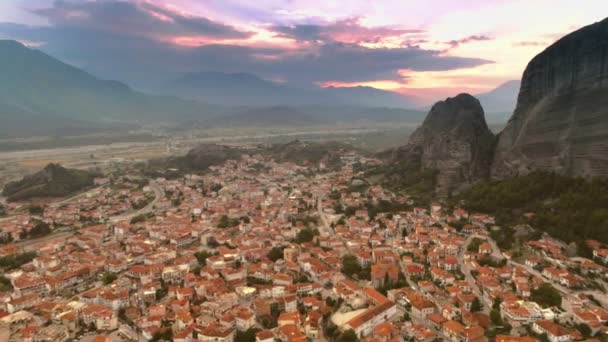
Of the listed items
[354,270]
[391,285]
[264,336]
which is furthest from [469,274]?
[264,336]

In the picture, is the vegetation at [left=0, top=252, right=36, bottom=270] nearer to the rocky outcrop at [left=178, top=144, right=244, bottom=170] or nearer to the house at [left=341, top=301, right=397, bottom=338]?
the house at [left=341, top=301, right=397, bottom=338]

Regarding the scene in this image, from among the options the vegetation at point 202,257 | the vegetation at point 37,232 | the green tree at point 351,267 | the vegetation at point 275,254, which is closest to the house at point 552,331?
the green tree at point 351,267

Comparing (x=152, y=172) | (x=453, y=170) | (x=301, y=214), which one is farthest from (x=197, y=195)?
(x=453, y=170)

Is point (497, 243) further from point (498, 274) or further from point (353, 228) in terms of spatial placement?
point (353, 228)

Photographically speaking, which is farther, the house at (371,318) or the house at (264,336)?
the house at (371,318)

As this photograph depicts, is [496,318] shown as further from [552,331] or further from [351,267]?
[351,267]

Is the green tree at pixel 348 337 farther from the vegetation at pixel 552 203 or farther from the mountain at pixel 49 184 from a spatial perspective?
the mountain at pixel 49 184

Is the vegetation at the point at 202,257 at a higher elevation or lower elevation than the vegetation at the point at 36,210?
higher
